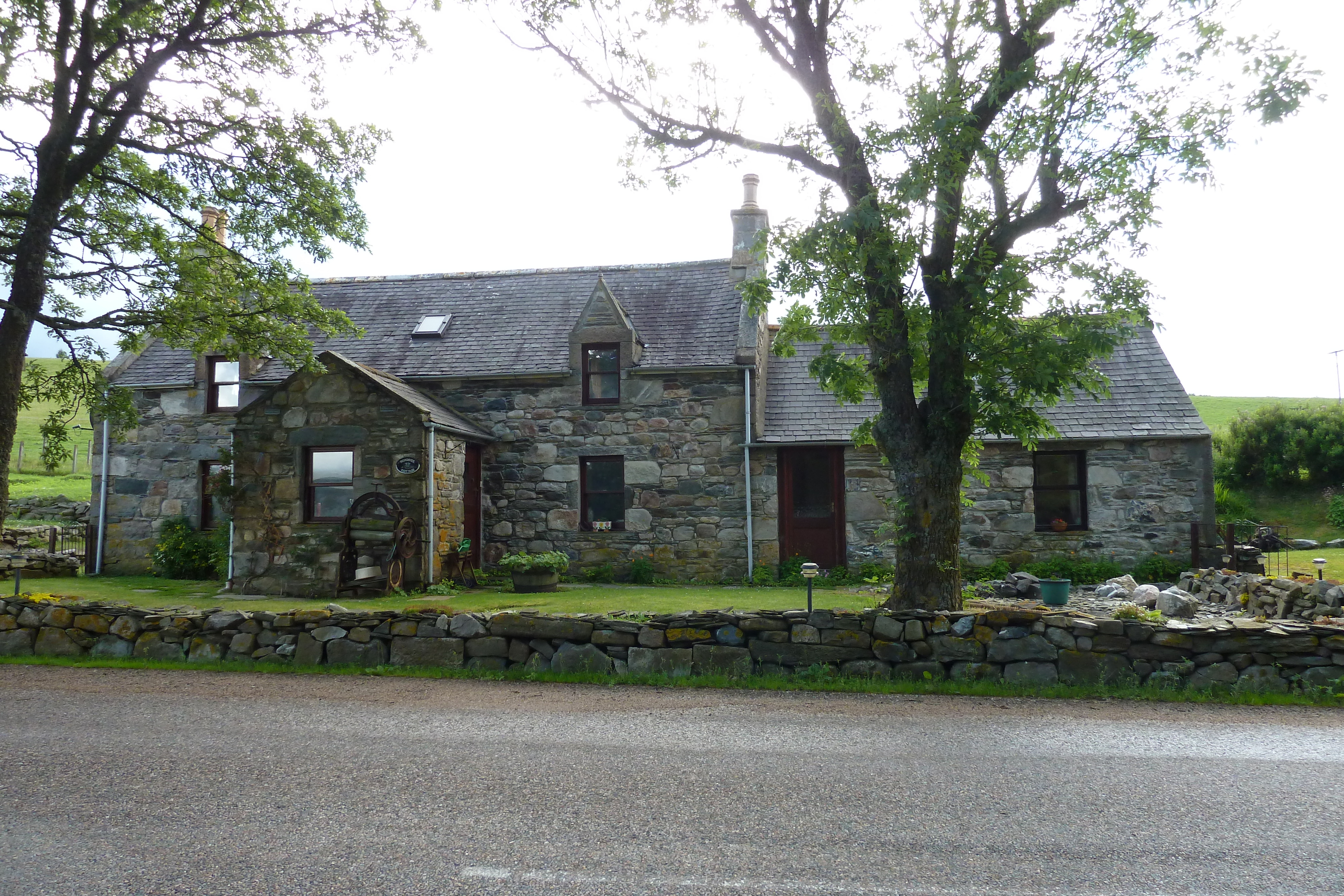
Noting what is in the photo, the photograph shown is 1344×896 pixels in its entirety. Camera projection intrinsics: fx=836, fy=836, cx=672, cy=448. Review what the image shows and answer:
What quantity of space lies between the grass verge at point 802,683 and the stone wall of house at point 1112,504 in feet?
31.5

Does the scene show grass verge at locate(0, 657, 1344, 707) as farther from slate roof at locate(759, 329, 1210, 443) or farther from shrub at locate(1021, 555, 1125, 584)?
slate roof at locate(759, 329, 1210, 443)

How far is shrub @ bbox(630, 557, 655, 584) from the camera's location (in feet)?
57.3

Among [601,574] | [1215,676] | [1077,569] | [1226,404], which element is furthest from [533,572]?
[1226,404]

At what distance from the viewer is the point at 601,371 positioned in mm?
18500

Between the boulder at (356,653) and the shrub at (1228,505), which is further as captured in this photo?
the shrub at (1228,505)

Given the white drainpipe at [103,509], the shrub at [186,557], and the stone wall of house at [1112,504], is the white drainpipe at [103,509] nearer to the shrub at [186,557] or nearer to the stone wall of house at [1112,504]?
the shrub at [186,557]

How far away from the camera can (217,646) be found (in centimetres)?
957

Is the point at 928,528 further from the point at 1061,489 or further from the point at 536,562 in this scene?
the point at 1061,489

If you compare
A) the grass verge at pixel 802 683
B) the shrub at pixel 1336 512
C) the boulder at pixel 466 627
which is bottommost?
the grass verge at pixel 802 683

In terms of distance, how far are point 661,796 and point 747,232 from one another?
55.6ft

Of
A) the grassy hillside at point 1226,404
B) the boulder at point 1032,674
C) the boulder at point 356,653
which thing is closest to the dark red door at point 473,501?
the boulder at point 356,653

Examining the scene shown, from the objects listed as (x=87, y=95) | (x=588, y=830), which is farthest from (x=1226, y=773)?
(x=87, y=95)

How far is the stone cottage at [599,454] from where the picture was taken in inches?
618

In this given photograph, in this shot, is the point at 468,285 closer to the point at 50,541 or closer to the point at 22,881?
the point at 50,541
